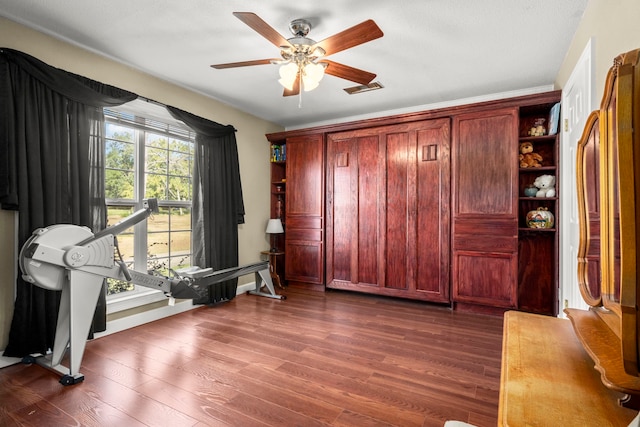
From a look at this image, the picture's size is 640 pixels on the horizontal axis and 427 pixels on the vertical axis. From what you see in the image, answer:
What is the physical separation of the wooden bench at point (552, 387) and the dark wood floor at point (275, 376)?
2.87ft

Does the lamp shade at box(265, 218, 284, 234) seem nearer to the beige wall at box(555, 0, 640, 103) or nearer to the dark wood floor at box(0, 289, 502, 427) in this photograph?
the dark wood floor at box(0, 289, 502, 427)

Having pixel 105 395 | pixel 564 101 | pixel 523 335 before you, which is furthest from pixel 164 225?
pixel 564 101

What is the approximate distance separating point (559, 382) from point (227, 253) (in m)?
3.72

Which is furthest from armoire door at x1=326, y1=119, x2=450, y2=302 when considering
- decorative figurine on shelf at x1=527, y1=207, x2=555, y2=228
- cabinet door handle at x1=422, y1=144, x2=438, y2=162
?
decorative figurine on shelf at x1=527, y1=207, x2=555, y2=228

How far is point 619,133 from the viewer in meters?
0.75

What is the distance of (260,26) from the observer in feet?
6.27

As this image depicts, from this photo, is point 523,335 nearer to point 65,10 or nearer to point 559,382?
point 559,382

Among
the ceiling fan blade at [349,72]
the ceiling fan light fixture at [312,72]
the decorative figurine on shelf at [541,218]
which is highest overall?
the ceiling fan blade at [349,72]

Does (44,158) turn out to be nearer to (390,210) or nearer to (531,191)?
(390,210)

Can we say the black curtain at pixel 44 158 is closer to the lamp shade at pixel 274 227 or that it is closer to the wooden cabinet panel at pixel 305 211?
the lamp shade at pixel 274 227

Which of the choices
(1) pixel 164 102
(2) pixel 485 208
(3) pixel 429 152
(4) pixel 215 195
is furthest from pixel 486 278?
(1) pixel 164 102

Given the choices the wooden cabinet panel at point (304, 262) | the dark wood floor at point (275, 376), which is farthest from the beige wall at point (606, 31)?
the wooden cabinet panel at point (304, 262)

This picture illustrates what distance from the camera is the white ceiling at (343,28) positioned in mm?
2197

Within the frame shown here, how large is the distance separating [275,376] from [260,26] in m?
2.26
